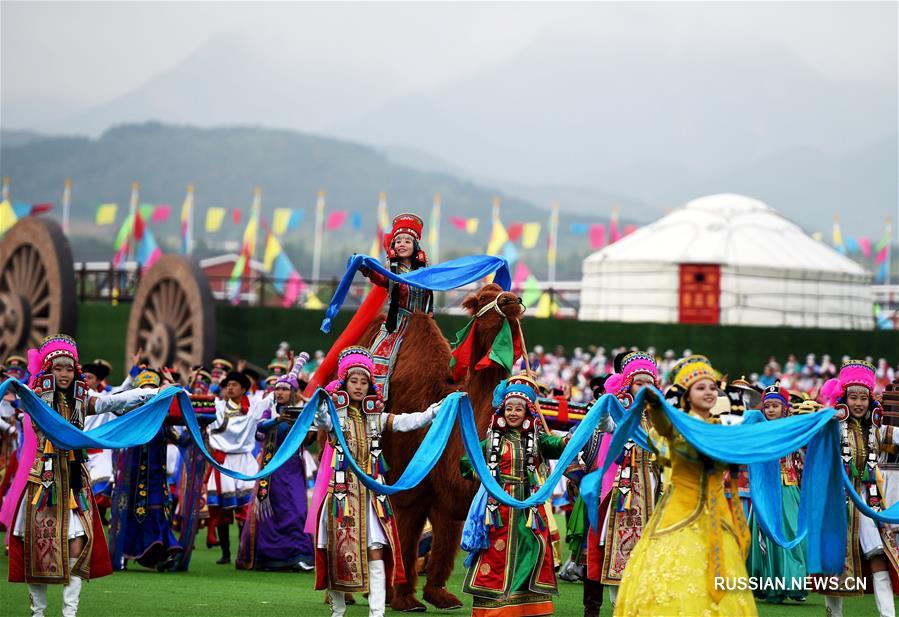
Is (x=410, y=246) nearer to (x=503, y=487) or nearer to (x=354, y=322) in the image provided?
(x=354, y=322)

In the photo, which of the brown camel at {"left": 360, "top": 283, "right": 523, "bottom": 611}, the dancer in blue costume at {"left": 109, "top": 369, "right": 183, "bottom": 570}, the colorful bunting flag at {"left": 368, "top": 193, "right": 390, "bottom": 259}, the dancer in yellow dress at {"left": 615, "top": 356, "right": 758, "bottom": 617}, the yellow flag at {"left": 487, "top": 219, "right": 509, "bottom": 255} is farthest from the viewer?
the yellow flag at {"left": 487, "top": 219, "right": 509, "bottom": 255}

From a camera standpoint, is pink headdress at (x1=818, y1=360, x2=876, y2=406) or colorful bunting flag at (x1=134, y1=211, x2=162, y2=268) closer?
pink headdress at (x1=818, y1=360, x2=876, y2=406)

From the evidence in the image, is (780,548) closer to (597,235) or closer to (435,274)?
(435,274)

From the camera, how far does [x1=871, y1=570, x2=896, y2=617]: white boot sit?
26.0 feet

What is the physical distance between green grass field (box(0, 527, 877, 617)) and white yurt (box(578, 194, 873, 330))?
2459cm

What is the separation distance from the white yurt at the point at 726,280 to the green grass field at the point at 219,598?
24.6m

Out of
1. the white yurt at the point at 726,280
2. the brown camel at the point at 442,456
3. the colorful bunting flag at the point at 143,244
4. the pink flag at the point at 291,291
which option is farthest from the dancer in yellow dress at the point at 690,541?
the colorful bunting flag at the point at 143,244

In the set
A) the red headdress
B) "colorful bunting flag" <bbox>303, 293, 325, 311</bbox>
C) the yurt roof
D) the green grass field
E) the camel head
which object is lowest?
the green grass field

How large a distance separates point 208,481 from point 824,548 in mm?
6462

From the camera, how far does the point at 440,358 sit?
9.45 m

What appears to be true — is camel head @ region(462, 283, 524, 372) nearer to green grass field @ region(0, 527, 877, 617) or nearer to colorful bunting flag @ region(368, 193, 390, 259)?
green grass field @ region(0, 527, 877, 617)

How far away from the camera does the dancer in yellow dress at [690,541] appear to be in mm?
5984

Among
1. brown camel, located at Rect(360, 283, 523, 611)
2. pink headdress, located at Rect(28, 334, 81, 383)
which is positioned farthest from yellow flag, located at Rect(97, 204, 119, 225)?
pink headdress, located at Rect(28, 334, 81, 383)

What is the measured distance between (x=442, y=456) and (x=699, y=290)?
27231 millimetres
